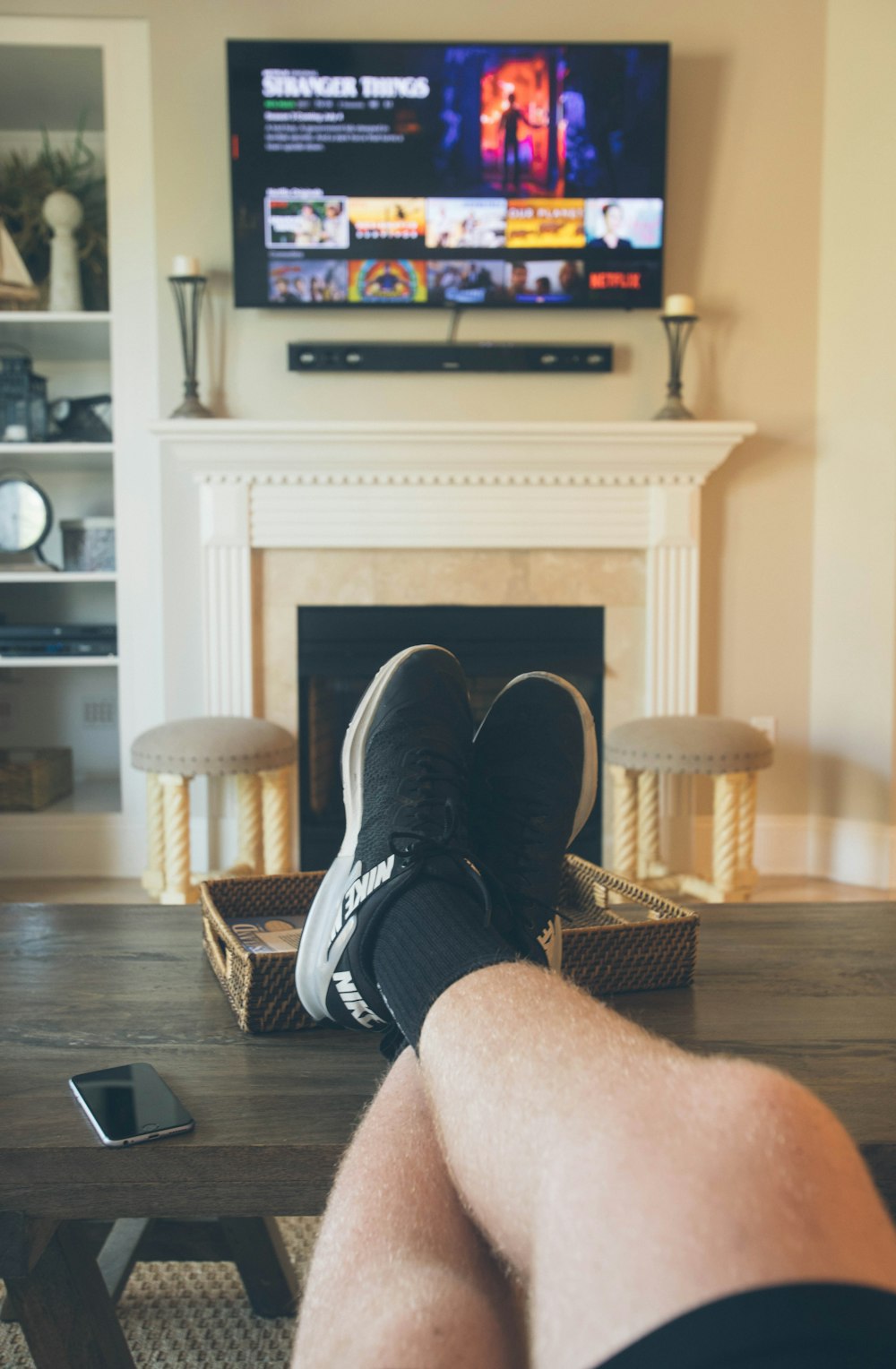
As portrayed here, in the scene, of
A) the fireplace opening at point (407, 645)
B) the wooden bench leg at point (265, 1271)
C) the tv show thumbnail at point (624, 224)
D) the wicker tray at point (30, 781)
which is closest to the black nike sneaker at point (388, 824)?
the wooden bench leg at point (265, 1271)

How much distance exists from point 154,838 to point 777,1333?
2.36 metres

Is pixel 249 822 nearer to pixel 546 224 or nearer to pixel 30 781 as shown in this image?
pixel 30 781

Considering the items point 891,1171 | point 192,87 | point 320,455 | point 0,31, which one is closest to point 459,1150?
point 891,1171

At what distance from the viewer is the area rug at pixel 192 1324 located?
1.05 m

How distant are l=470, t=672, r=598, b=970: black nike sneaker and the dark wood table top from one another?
0.14 meters

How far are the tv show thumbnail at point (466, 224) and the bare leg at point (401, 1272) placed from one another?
7.97ft

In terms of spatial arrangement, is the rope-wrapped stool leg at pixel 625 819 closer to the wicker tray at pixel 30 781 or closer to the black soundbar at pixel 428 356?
the black soundbar at pixel 428 356

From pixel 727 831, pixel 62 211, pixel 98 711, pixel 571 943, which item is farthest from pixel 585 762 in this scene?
pixel 98 711

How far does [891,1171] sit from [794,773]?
232 centimetres

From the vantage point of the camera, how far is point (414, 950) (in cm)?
73

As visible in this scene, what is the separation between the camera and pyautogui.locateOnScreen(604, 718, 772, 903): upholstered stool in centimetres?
239

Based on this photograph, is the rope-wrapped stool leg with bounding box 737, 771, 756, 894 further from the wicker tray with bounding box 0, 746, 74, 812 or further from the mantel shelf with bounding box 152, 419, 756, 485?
Result: the wicker tray with bounding box 0, 746, 74, 812

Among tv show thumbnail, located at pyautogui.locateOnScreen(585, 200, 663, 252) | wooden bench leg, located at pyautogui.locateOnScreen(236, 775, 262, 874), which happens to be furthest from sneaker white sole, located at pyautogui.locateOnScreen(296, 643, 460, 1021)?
tv show thumbnail, located at pyautogui.locateOnScreen(585, 200, 663, 252)

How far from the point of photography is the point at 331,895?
894 mm
